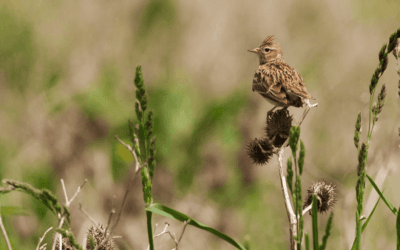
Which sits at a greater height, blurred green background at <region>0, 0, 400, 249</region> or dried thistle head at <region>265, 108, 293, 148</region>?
blurred green background at <region>0, 0, 400, 249</region>

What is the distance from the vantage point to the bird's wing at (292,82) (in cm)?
220

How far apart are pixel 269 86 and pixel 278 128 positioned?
0.61 meters

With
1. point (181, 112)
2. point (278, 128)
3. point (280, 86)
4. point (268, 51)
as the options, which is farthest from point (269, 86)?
point (181, 112)

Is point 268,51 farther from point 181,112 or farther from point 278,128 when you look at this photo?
point 278,128

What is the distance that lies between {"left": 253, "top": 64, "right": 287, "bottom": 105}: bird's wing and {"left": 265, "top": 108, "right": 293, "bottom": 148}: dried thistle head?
0.29m

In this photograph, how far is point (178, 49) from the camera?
4.15 meters

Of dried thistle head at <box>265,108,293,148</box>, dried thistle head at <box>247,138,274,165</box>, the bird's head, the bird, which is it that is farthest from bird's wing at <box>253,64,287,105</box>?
the bird's head

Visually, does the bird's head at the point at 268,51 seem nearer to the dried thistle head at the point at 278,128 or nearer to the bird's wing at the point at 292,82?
the bird's wing at the point at 292,82

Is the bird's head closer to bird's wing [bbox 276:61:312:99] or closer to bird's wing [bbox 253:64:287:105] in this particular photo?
bird's wing [bbox 276:61:312:99]

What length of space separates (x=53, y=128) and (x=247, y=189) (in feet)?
6.48

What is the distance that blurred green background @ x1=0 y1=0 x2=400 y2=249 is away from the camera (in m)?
3.25

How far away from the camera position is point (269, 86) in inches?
91.3

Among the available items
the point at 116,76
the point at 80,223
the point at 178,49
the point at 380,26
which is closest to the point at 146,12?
the point at 178,49

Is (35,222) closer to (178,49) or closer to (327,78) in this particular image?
(178,49)
